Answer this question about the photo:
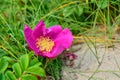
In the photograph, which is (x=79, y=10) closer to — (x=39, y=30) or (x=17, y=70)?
(x=39, y=30)

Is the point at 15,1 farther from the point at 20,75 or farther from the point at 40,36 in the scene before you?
the point at 20,75

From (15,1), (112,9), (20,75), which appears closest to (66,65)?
(20,75)

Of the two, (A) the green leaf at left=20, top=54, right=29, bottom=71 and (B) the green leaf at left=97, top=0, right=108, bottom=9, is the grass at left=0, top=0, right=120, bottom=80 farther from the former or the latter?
(A) the green leaf at left=20, top=54, right=29, bottom=71

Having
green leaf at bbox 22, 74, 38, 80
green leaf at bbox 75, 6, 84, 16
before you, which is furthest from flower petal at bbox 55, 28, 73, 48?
green leaf at bbox 75, 6, 84, 16

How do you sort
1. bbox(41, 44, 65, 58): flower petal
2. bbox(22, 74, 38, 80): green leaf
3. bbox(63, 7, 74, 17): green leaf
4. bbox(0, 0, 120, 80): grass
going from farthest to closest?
bbox(63, 7, 74, 17): green leaf
bbox(0, 0, 120, 80): grass
bbox(41, 44, 65, 58): flower petal
bbox(22, 74, 38, 80): green leaf

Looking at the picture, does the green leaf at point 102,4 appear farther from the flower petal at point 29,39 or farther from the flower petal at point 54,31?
the flower petal at point 29,39

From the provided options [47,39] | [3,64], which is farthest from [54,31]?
[3,64]
